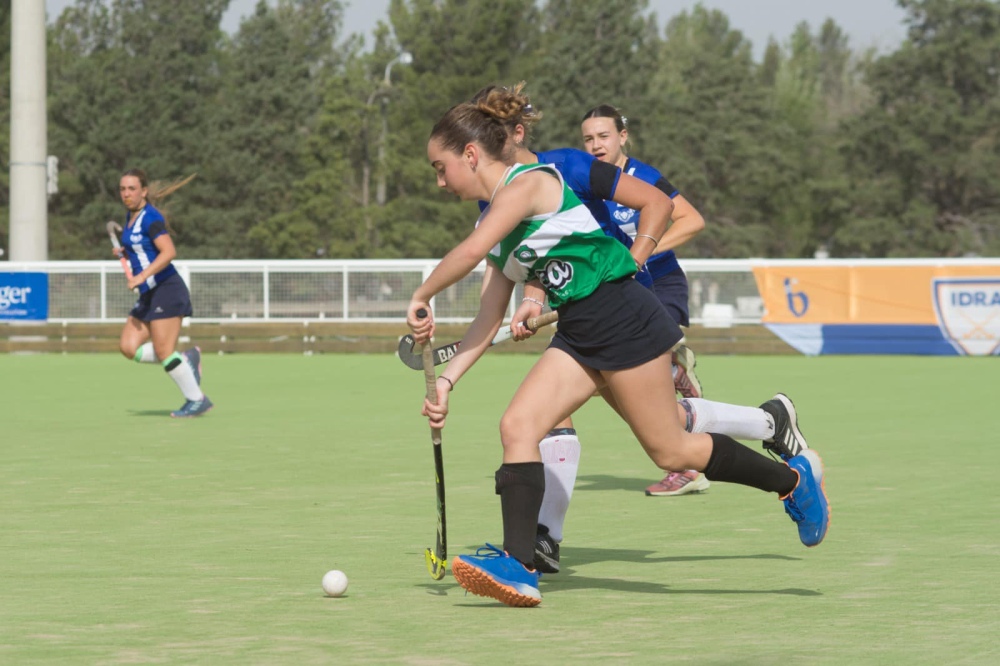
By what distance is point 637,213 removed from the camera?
27.8 feet

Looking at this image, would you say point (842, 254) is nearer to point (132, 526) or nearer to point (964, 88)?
point (964, 88)

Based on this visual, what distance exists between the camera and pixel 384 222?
52688 mm

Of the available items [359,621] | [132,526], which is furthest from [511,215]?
[132,526]

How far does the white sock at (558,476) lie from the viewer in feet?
21.0

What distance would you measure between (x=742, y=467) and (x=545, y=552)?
0.82 metres

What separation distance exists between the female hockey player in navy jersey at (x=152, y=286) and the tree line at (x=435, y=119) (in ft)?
121

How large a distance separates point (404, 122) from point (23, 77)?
106ft

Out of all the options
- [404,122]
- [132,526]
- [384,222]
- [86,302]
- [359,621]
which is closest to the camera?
[359,621]

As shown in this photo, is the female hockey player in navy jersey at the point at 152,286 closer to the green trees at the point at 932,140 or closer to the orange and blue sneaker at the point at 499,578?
the orange and blue sneaker at the point at 499,578

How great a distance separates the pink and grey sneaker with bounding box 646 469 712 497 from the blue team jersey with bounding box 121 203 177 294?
232 inches

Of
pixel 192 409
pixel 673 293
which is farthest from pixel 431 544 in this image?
pixel 192 409

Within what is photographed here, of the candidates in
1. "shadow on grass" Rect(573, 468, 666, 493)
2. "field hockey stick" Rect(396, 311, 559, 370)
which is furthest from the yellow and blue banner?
"field hockey stick" Rect(396, 311, 559, 370)

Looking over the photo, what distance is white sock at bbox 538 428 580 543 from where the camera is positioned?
21.0ft

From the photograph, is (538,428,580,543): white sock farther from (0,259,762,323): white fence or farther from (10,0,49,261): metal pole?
(10,0,49,261): metal pole
